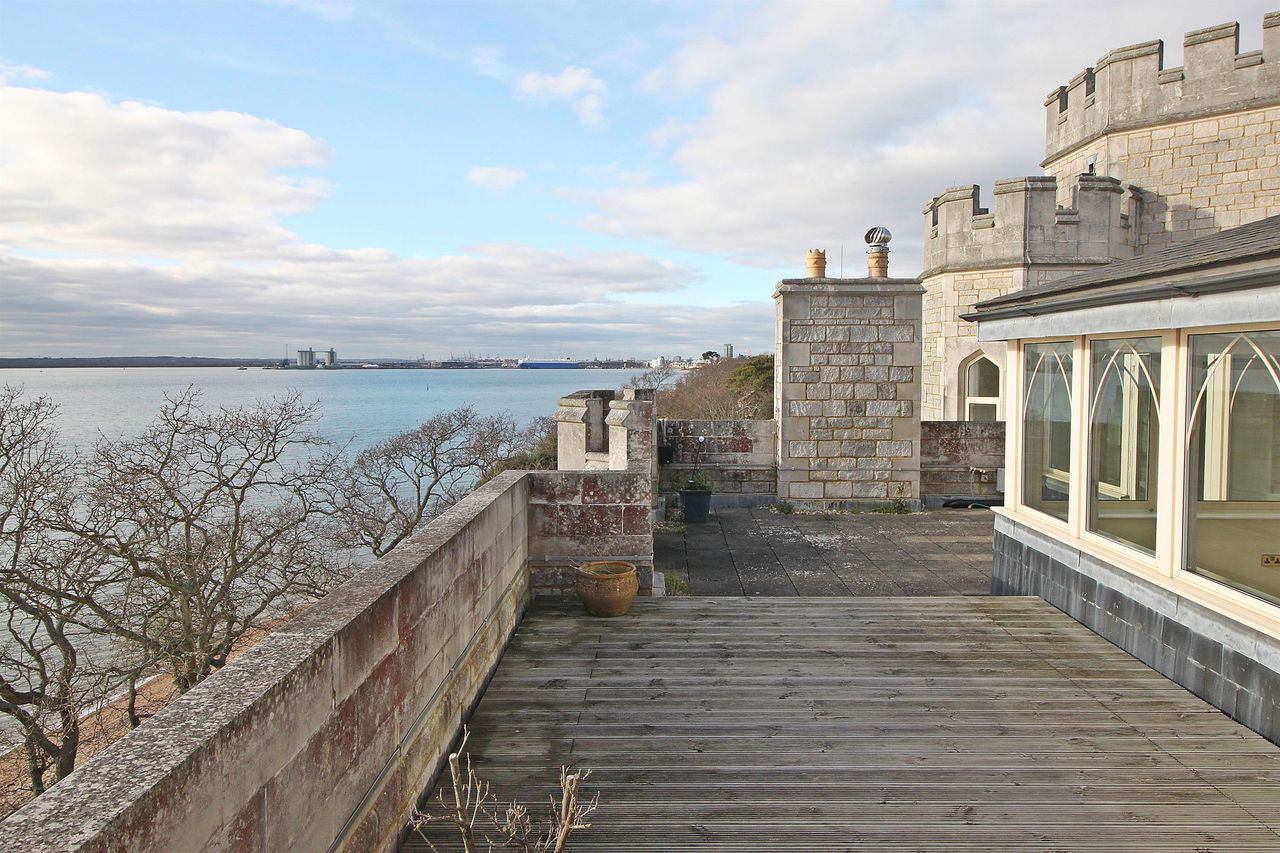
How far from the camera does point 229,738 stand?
64.5 inches

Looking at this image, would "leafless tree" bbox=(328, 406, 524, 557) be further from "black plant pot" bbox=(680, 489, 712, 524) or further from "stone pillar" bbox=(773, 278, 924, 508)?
"stone pillar" bbox=(773, 278, 924, 508)

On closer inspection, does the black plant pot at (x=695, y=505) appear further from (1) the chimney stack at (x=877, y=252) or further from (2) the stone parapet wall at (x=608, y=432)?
(1) the chimney stack at (x=877, y=252)

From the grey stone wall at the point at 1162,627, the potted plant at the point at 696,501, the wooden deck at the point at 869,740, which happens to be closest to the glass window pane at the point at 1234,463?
A: the grey stone wall at the point at 1162,627

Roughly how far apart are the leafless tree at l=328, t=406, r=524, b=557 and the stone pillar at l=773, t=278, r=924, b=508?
12363 millimetres

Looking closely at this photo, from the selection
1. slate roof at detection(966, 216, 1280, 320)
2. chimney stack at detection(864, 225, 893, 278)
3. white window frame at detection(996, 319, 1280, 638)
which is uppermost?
chimney stack at detection(864, 225, 893, 278)

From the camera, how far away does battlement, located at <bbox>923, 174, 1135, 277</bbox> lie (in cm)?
1226

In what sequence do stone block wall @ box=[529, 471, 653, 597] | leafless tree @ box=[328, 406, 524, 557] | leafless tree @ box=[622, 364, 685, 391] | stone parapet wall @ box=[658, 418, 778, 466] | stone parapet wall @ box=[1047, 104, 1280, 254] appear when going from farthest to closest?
Answer: leafless tree @ box=[622, 364, 685, 391]
leafless tree @ box=[328, 406, 524, 557]
stone parapet wall @ box=[1047, 104, 1280, 254]
stone parapet wall @ box=[658, 418, 778, 466]
stone block wall @ box=[529, 471, 653, 597]

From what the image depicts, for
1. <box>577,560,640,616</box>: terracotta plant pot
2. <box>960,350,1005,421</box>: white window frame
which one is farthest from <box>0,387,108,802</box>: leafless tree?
<box>960,350,1005,421</box>: white window frame

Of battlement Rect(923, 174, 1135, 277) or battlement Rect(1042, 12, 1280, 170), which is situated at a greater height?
battlement Rect(1042, 12, 1280, 170)

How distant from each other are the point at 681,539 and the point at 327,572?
9987mm

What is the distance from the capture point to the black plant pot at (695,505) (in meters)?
9.55

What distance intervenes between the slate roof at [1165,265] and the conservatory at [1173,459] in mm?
16

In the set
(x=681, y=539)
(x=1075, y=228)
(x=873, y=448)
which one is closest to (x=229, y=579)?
(x=681, y=539)

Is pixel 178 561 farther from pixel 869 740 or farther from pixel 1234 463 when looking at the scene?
pixel 1234 463
